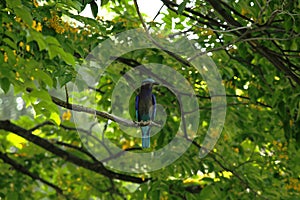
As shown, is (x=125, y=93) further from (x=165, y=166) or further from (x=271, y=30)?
(x=271, y=30)

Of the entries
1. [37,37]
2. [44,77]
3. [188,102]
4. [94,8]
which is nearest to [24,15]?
[37,37]

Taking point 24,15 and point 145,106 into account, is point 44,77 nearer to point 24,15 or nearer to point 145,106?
point 24,15

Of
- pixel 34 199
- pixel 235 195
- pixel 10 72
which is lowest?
pixel 34 199

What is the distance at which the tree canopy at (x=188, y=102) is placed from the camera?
13.8 ft

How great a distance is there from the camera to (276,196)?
16.3 feet

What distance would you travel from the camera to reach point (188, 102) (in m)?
5.08

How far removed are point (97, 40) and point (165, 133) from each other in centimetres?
112

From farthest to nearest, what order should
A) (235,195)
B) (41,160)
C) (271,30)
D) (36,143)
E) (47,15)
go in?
1. (41,160)
2. (36,143)
3. (235,195)
4. (271,30)
5. (47,15)

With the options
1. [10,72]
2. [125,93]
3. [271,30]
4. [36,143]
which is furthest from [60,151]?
[10,72]

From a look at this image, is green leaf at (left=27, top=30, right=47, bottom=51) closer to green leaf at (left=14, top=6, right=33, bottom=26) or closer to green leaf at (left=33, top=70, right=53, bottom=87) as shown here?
green leaf at (left=14, top=6, right=33, bottom=26)

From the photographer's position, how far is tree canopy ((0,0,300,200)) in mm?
4211

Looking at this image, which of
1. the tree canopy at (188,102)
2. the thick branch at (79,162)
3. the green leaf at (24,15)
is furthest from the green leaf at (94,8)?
the thick branch at (79,162)

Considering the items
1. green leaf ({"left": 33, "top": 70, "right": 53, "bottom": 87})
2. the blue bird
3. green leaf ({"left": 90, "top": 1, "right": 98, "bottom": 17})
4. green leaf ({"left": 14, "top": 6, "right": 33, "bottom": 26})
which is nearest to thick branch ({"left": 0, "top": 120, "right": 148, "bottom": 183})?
the blue bird

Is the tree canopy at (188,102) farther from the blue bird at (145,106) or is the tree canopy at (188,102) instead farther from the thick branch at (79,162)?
the blue bird at (145,106)
